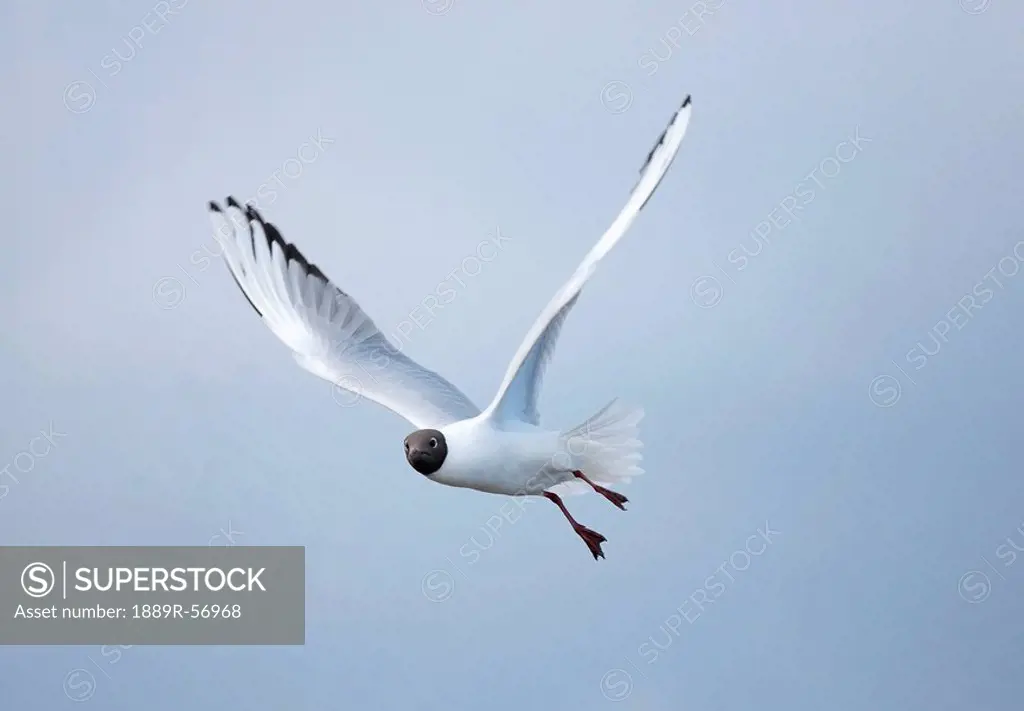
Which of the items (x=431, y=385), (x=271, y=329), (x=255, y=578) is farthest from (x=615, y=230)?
(x=255, y=578)

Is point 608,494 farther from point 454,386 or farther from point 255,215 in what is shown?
point 255,215

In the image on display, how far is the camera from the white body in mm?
6496

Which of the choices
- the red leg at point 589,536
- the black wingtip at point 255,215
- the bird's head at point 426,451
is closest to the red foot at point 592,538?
the red leg at point 589,536

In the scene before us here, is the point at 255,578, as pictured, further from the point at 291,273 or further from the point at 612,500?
the point at 612,500

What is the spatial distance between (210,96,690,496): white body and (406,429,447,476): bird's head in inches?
1.7

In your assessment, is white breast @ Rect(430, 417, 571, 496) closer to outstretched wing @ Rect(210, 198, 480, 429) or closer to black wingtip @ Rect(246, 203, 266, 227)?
outstretched wing @ Rect(210, 198, 480, 429)

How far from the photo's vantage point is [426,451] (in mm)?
6523

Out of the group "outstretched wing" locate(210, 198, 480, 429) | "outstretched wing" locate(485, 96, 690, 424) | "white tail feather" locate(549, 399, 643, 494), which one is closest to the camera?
"outstretched wing" locate(485, 96, 690, 424)

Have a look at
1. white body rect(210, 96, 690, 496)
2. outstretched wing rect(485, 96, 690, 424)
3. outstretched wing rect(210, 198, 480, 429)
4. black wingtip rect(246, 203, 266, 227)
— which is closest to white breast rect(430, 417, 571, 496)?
white body rect(210, 96, 690, 496)

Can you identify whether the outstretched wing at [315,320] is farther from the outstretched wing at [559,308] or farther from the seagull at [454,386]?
the outstretched wing at [559,308]

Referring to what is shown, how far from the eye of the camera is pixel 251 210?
7824 mm

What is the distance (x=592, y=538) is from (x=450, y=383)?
50.4 inches

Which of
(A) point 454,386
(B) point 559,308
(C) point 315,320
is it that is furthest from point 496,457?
(C) point 315,320

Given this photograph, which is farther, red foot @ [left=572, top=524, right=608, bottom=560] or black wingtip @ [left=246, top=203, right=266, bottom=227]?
black wingtip @ [left=246, top=203, right=266, bottom=227]
